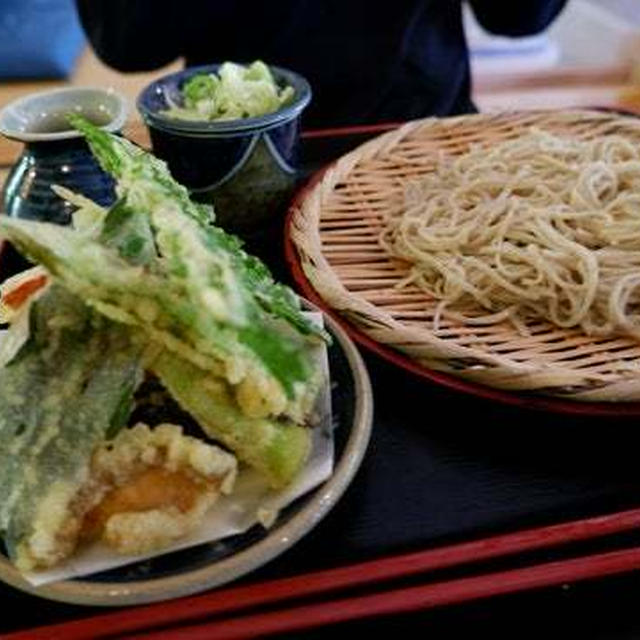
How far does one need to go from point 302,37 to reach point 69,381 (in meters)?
1.22

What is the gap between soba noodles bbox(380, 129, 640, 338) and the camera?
1.02 m

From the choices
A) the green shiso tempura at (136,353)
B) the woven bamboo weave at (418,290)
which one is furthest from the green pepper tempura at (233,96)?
the green shiso tempura at (136,353)

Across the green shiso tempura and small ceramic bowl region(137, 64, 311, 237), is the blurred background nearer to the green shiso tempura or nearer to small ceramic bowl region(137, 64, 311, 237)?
small ceramic bowl region(137, 64, 311, 237)

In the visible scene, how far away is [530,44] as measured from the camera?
348cm

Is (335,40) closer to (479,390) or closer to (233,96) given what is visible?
(233,96)

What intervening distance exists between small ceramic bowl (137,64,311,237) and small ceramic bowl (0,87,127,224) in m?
0.08

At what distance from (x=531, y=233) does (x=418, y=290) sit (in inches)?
7.9

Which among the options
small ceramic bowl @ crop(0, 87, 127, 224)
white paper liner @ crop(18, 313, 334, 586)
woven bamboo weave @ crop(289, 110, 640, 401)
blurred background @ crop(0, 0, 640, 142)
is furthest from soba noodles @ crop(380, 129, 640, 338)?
blurred background @ crop(0, 0, 640, 142)

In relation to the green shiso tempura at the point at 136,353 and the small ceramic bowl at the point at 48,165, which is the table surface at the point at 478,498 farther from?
the small ceramic bowl at the point at 48,165

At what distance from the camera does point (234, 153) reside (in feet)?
3.73

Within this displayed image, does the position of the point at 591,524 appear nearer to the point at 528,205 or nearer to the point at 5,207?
the point at 528,205

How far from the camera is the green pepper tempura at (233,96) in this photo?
3.85 feet

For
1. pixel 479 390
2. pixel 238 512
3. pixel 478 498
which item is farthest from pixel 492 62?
pixel 238 512

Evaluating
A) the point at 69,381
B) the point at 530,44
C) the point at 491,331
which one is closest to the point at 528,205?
the point at 491,331
